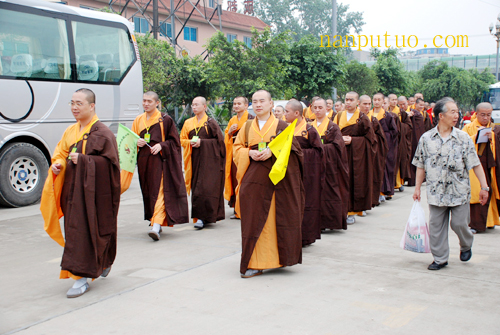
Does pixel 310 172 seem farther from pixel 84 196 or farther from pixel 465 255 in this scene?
pixel 84 196

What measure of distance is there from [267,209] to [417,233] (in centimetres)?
141

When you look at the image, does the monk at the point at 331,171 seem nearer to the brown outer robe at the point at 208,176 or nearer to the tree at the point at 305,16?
the brown outer robe at the point at 208,176

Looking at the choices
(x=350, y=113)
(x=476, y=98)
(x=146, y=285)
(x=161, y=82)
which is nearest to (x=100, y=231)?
(x=146, y=285)

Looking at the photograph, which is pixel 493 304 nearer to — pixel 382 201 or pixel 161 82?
pixel 382 201

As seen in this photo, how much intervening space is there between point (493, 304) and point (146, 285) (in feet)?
8.84

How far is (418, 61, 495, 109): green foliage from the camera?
33750mm

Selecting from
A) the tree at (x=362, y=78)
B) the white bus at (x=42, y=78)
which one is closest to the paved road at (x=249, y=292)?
the white bus at (x=42, y=78)

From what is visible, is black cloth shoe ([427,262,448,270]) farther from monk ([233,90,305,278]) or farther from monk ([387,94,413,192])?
monk ([387,94,413,192])

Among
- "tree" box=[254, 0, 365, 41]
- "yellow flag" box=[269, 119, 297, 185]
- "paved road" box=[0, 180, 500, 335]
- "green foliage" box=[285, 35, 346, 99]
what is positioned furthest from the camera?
"tree" box=[254, 0, 365, 41]

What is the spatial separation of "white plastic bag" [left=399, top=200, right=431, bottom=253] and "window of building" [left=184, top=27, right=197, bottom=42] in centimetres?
2849

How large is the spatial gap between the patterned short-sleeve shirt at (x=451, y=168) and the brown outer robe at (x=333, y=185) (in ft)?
5.73

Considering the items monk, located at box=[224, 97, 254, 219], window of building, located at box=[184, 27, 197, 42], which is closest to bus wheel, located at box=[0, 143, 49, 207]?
monk, located at box=[224, 97, 254, 219]

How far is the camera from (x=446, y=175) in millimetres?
4867

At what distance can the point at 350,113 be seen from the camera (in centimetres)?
761
